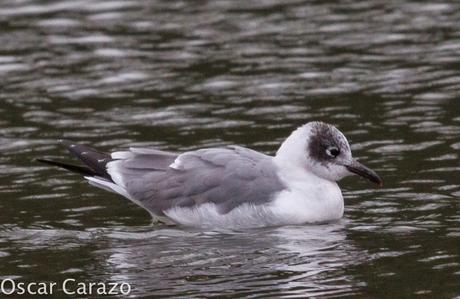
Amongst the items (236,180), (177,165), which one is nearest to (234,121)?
(177,165)

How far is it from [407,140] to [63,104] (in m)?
4.05

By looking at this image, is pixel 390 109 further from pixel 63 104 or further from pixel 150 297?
pixel 150 297

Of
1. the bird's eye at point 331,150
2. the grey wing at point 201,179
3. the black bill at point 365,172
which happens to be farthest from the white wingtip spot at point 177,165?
the black bill at point 365,172

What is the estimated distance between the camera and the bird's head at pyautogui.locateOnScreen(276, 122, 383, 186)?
12.4m

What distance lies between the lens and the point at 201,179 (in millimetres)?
12070

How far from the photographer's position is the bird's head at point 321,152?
12.4 meters

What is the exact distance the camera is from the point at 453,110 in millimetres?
15141

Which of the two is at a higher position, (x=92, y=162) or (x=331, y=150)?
(x=92, y=162)

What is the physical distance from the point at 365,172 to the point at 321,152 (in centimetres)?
42

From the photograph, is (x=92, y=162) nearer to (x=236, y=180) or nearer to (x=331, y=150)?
(x=236, y=180)

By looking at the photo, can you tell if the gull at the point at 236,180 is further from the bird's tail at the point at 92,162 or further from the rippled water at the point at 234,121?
the rippled water at the point at 234,121

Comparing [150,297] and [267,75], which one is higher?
[267,75]

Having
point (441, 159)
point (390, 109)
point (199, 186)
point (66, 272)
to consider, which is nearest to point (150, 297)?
point (66, 272)

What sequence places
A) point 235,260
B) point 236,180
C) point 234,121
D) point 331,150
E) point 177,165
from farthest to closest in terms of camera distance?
point 234,121
point 331,150
point 177,165
point 236,180
point 235,260
